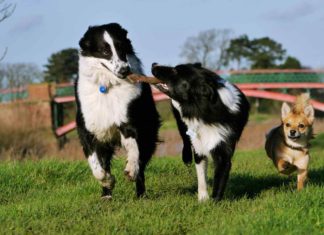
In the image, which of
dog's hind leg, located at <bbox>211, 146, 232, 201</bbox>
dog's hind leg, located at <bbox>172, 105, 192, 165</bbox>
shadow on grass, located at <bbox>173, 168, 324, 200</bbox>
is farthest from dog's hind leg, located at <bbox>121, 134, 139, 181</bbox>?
shadow on grass, located at <bbox>173, 168, 324, 200</bbox>

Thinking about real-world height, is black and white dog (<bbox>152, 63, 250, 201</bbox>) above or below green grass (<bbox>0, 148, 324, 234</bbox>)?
above

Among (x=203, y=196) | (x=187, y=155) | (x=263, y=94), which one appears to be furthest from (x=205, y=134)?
(x=263, y=94)

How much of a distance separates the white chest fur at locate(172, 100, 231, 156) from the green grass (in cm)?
61

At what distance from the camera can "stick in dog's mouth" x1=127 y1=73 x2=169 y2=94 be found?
6805mm

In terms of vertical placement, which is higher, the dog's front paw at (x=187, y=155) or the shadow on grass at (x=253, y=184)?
the dog's front paw at (x=187, y=155)

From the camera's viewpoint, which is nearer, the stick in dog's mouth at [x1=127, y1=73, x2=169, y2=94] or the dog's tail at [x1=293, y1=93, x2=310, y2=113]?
the stick in dog's mouth at [x1=127, y1=73, x2=169, y2=94]

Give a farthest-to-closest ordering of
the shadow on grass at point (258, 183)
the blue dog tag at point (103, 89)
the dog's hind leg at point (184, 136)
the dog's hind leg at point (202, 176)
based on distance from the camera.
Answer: the shadow on grass at point (258, 183) < the dog's hind leg at point (184, 136) < the dog's hind leg at point (202, 176) < the blue dog tag at point (103, 89)

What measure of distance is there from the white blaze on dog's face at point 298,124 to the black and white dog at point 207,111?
4.70 ft

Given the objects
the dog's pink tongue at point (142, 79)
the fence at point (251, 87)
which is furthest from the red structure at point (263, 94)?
the dog's pink tongue at point (142, 79)

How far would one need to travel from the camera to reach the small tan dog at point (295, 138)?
26.8ft

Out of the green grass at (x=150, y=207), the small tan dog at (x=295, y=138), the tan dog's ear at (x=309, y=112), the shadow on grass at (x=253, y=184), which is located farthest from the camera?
the tan dog's ear at (x=309, y=112)

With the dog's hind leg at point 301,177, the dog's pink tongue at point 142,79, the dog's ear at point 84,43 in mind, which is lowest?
the dog's hind leg at point 301,177

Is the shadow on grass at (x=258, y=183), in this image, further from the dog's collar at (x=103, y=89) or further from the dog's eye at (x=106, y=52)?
the dog's eye at (x=106, y=52)

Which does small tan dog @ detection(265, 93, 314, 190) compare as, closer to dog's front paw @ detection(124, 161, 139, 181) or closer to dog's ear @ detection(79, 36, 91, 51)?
dog's front paw @ detection(124, 161, 139, 181)
